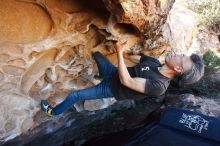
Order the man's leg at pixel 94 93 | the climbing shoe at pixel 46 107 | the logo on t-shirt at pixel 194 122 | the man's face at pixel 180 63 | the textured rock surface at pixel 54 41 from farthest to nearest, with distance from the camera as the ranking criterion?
the climbing shoe at pixel 46 107, the man's leg at pixel 94 93, the textured rock surface at pixel 54 41, the logo on t-shirt at pixel 194 122, the man's face at pixel 180 63

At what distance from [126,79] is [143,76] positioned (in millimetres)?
260

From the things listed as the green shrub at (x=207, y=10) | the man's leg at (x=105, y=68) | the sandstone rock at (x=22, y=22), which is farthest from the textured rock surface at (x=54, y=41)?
the green shrub at (x=207, y=10)

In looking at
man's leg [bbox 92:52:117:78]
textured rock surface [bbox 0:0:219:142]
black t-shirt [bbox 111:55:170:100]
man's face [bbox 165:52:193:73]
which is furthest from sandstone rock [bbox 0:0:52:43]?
man's face [bbox 165:52:193:73]

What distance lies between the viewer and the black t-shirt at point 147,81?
360cm

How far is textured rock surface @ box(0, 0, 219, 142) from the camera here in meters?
3.87

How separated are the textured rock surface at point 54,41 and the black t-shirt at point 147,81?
1.40 ft

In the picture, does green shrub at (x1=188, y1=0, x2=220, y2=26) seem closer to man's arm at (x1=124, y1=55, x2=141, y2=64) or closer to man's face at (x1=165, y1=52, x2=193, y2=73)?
man's arm at (x1=124, y1=55, x2=141, y2=64)

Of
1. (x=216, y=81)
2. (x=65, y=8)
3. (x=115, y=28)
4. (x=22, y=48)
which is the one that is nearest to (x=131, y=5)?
(x=115, y=28)

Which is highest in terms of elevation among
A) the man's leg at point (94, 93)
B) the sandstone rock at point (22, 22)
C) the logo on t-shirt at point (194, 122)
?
the sandstone rock at point (22, 22)

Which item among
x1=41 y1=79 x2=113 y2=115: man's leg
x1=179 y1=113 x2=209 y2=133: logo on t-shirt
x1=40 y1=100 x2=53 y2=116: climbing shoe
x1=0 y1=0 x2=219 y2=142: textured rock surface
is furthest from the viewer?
x1=40 y1=100 x2=53 y2=116: climbing shoe

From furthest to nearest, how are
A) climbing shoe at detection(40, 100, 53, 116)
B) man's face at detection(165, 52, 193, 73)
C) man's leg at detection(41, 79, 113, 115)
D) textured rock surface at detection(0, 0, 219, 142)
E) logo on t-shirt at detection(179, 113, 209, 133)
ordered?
climbing shoe at detection(40, 100, 53, 116) → man's leg at detection(41, 79, 113, 115) → textured rock surface at detection(0, 0, 219, 142) → logo on t-shirt at detection(179, 113, 209, 133) → man's face at detection(165, 52, 193, 73)

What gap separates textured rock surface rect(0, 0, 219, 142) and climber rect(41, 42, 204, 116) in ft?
1.16

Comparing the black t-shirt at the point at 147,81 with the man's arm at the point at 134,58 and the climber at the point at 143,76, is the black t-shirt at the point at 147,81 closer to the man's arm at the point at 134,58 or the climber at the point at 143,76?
the climber at the point at 143,76

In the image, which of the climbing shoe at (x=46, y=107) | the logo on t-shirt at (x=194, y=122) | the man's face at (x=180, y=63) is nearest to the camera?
the man's face at (x=180, y=63)
